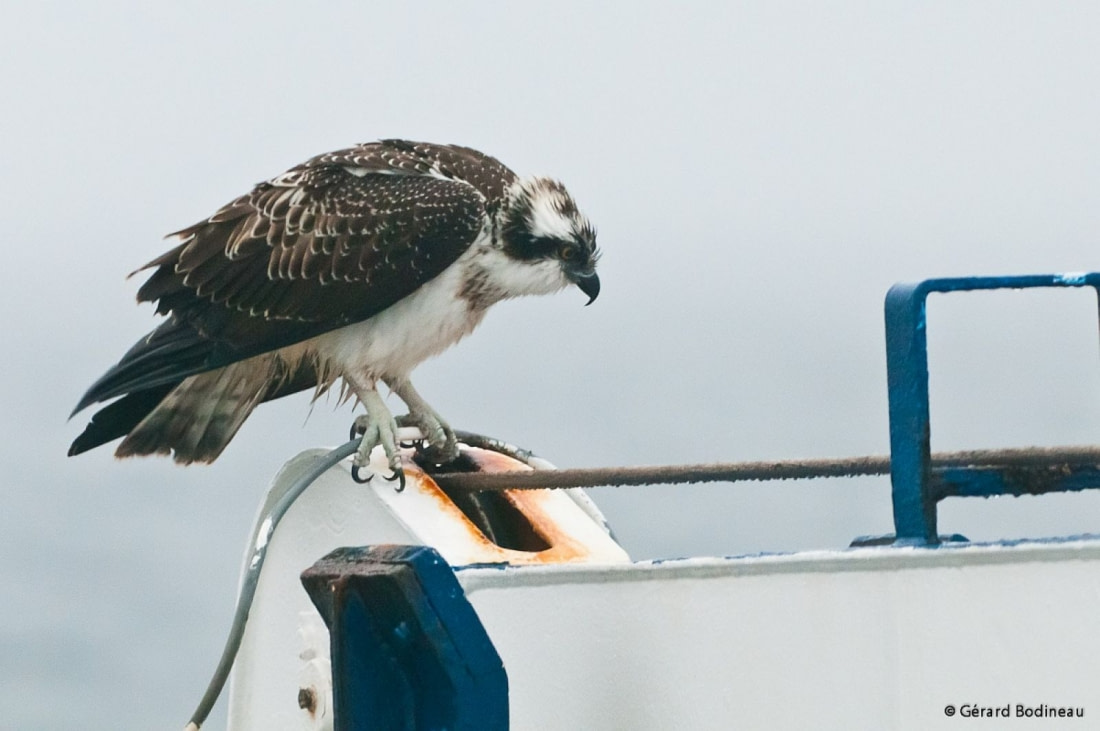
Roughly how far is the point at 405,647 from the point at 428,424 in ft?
6.28

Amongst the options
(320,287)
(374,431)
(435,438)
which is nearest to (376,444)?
(374,431)

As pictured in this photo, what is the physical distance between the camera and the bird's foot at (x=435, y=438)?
4.58 metres

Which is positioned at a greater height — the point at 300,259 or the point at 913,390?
the point at 300,259

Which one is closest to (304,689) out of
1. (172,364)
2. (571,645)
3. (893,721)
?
(571,645)

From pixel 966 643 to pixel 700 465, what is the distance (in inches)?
43.0

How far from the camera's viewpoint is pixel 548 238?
19.6 feet

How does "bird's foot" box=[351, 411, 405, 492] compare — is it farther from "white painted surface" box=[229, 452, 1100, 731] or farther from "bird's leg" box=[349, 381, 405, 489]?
"white painted surface" box=[229, 452, 1100, 731]

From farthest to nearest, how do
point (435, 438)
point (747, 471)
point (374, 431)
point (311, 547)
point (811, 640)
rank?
point (435, 438) < point (374, 431) < point (311, 547) < point (747, 471) < point (811, 640)

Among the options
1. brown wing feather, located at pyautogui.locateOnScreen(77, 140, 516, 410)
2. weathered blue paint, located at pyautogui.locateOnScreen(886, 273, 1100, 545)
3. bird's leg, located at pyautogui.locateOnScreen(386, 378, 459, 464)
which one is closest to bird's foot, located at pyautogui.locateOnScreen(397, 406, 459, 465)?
bird's leg, located at pyautogui.locateOnScreen(386, 378, 459, 464)

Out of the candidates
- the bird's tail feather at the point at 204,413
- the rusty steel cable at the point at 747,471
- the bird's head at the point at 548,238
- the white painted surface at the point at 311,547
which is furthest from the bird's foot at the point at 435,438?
the bird's head at the point at 548,238

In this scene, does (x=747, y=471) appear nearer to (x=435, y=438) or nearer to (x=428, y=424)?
(x=435, y=438)

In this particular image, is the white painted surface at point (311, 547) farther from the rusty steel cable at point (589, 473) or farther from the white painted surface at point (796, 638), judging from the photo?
the white painted surface at point (796, 638)

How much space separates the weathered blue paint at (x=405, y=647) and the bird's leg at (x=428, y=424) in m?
1.50

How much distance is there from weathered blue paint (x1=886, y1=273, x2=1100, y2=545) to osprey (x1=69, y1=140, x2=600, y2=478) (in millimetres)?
2915
